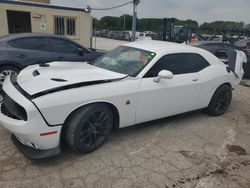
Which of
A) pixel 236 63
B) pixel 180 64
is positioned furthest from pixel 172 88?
pixel 236 63

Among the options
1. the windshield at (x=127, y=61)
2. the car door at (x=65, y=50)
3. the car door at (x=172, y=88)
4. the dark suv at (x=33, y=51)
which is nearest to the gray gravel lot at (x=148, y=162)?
the car door at (x=172, y=88)

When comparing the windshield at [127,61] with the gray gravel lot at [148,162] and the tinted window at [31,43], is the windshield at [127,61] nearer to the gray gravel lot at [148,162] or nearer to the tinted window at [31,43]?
the gray gravel lot at [148,162]

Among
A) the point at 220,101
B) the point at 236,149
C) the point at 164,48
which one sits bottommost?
Result: the point at 236,149

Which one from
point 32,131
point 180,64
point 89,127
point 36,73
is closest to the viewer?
point 32,131

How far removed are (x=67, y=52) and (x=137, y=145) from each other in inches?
147

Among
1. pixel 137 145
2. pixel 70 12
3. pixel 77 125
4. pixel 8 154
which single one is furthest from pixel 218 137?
pixel 70 12

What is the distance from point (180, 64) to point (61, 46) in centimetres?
345

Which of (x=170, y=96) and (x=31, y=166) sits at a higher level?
(x=170, y=96)

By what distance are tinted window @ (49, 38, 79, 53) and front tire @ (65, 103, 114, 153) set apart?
358cm

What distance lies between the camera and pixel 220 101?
5.05 metres

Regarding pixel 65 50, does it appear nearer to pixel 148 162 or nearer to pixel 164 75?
pixel 164 75

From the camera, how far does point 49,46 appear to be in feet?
20.4

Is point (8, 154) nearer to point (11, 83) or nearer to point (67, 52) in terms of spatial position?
point (11, 83)

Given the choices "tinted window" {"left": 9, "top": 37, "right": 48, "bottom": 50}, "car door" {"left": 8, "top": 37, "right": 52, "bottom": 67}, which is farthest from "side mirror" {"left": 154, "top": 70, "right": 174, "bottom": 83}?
"tinted window" {"left": 9, "top": 37, "right": 48, "bottom": 50}
